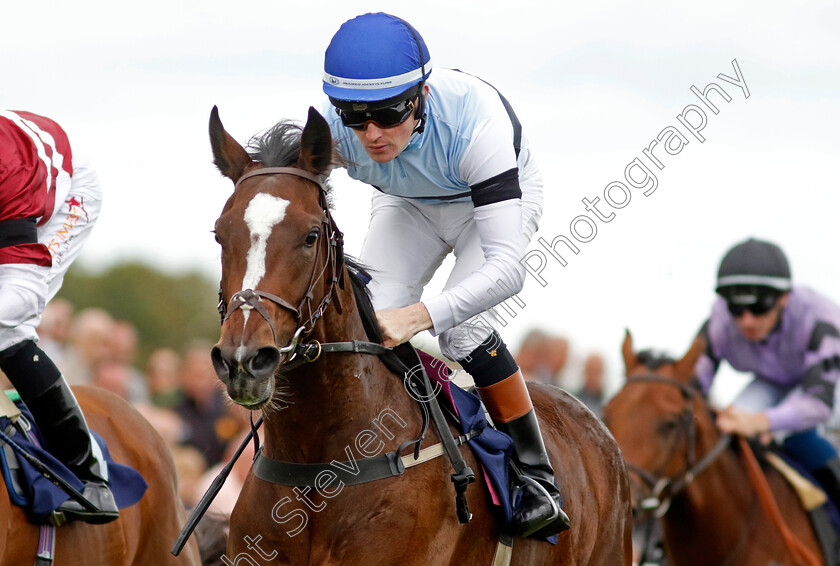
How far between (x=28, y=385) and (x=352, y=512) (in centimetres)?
193

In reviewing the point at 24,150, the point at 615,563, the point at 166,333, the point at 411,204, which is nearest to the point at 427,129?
the point at 411,204

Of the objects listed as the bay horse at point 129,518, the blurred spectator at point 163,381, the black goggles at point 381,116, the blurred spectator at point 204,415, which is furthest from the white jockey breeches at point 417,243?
the blurred spectator at point 163,381

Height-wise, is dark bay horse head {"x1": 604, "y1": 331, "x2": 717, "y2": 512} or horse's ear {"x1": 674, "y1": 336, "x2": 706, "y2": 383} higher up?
horse's ear {"x1": 674, "y1": 336, "x2": 706, "y2": 383}

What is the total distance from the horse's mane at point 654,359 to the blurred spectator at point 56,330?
14.5 feet

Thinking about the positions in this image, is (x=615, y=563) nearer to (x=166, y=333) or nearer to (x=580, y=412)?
(x=580, y=412)

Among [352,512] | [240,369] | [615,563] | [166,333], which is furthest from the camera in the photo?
[166,333]

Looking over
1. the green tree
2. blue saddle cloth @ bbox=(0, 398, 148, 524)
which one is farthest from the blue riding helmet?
the green tree

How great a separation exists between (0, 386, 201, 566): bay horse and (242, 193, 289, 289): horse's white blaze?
7.21 ft

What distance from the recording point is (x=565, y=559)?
495 centimetres

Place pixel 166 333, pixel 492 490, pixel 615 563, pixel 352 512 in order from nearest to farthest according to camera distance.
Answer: pixel 352 512
pixel 492 490
pixel 615 563
pixel 166 333

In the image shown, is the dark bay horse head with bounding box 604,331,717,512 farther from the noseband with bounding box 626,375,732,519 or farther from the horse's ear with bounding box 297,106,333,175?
the horse's ear with bounding box 297,106,333,175

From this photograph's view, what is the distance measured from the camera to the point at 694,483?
759cm

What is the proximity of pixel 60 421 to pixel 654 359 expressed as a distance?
14.6ft

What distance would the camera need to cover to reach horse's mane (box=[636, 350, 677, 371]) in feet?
26.1
